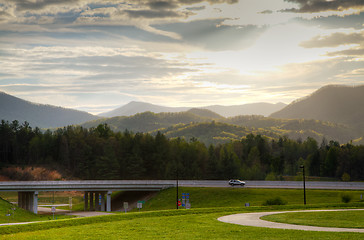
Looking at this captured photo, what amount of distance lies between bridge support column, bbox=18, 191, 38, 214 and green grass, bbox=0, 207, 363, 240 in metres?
55.5

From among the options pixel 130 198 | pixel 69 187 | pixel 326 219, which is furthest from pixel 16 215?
pixel 326 219

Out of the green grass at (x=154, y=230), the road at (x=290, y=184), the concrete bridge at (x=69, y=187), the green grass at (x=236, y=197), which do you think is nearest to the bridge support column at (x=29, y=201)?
the concrete bridge at (x=69, y=187)

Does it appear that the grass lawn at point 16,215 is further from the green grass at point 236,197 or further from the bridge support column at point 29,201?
the green grass at point 236,197

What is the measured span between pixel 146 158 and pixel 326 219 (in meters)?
115

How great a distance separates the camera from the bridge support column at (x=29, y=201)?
308 ft

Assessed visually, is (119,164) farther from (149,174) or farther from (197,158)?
(197,158)

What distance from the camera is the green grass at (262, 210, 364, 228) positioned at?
118 ft

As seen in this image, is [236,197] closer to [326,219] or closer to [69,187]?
[69,187]

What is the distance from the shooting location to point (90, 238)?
1246 inches

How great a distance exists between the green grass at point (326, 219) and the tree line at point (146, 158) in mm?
97581

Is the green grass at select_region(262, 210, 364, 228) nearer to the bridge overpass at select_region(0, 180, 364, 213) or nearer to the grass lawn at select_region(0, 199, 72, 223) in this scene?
the bridge overpass at select_region(0, 180, 364, 213)

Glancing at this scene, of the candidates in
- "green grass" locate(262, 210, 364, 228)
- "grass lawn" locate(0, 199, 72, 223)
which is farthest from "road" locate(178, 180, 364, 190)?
"green grass" locate(262, 210, 364, 228)

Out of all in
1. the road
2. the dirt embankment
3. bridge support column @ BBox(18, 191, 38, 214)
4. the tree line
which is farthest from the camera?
the tree line

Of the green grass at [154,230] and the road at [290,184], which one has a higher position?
the green grass at [154,230]
